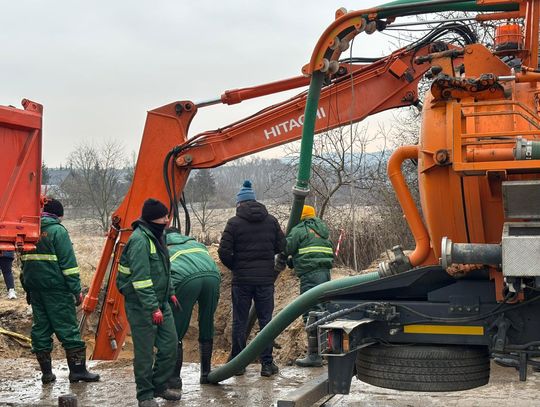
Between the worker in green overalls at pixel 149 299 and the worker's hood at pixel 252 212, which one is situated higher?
the worker's hood at pixel 252 212

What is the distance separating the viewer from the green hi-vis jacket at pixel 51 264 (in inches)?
336

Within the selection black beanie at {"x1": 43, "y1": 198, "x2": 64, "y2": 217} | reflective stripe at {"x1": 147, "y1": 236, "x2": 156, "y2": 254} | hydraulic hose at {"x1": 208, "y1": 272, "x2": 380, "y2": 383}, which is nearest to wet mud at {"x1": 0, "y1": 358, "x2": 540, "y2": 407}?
hydraulic hose at {"x1": 208, "y1": 272, "x2": 380, "y2": 383}

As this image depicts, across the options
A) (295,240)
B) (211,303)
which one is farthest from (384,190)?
(211,303)

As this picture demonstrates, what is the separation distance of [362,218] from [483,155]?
577 inches

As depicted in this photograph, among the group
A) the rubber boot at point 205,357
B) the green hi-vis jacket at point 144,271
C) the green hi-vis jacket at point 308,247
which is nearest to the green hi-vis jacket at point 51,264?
the green hi-vis jacket at point 144,271

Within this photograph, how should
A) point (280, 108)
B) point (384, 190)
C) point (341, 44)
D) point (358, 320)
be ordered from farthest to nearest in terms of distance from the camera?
point (384, 190), point (280, 108), point (341, 44), point (358, 320)

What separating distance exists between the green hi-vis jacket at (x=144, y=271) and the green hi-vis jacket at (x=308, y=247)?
86.9 inches

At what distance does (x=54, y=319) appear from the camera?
28.5 feet

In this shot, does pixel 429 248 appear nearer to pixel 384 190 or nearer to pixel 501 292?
pixel 501 292

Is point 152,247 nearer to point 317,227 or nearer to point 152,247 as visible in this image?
point 152,247

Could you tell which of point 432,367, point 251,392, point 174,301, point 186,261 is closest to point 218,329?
point 251,392

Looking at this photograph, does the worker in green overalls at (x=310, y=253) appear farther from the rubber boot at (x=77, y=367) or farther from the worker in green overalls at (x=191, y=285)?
the rubber boot at (x=77, y=367)

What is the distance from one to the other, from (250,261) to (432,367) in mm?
3309

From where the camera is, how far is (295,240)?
963 centimetres
